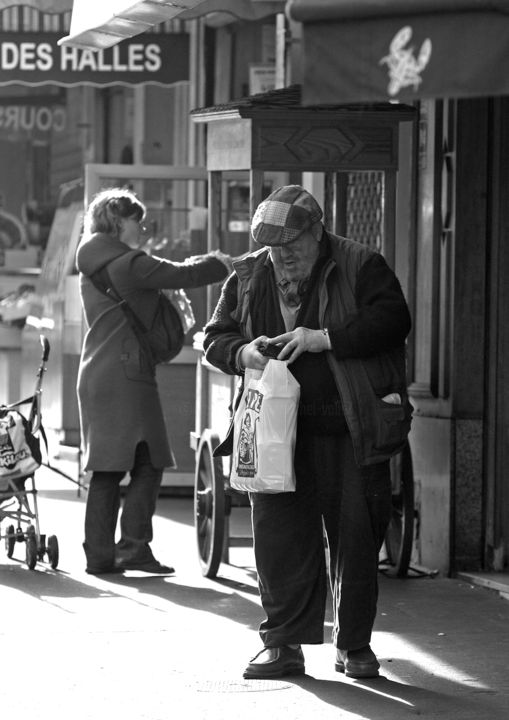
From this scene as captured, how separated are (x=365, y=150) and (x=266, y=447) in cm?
246

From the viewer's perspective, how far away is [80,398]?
29.3 feet

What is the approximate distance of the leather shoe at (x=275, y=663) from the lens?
6402 mm

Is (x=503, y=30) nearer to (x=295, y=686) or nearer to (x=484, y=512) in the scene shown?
(x=295, y=686)

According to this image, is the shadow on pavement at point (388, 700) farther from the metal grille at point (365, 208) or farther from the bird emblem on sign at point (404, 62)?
the metal grille at point (365, 208)

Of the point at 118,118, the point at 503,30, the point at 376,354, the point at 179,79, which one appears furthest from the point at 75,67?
the point at 503,30

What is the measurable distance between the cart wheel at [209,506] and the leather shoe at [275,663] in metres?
1.97

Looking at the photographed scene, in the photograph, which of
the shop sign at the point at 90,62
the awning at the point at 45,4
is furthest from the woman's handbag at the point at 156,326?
the shop sign at the point at 90,62

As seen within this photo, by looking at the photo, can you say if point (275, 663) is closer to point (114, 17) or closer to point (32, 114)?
point (114, 17)

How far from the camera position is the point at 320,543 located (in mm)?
6465

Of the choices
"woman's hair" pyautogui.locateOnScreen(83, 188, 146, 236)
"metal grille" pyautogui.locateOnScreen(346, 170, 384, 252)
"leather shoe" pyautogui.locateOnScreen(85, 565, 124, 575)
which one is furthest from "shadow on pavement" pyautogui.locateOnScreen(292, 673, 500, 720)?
"metal grille" pyautogui.locateOnScreen(346, 170, 384, 252)

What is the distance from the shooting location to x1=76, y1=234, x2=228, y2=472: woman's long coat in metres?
8.70

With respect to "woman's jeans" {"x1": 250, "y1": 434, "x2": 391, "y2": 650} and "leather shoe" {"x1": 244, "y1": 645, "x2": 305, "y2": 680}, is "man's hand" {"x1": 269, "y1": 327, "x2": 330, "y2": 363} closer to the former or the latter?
"woman's jeans" {"x1": 250, "y1": 434, "x2": 391, "y2": 650}

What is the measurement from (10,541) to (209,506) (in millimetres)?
1138

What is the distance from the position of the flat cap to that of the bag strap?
8.19ft
